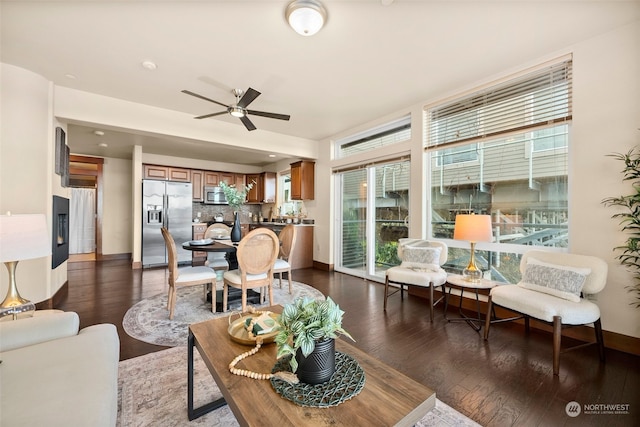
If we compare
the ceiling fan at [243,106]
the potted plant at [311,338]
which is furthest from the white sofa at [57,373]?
the ceiling fan at [243,106]

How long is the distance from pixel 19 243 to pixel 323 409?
2127 mm

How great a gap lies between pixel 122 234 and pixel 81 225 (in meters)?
1.69

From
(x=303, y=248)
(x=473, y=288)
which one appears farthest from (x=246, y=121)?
(x=473, y=288)

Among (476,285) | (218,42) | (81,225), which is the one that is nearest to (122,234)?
(81,225)

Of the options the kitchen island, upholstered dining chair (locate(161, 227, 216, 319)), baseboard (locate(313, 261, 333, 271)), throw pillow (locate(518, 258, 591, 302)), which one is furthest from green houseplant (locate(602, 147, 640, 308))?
the kitchen island

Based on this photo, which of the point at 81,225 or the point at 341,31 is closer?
the point at 341,31

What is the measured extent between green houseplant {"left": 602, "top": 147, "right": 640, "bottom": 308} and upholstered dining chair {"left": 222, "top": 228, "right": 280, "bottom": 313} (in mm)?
3239

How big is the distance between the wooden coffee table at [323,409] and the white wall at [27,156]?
3.40 metres

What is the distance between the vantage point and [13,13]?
2152 mm

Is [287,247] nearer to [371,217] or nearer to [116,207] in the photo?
[371,217]

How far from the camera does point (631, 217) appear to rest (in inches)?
87.3

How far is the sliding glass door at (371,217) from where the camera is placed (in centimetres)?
445

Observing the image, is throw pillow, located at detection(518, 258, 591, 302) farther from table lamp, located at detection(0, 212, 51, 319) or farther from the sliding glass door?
table lamp, located at detection(0, 212, 51, 319)

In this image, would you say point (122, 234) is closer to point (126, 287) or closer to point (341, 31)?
point (126, 287)
